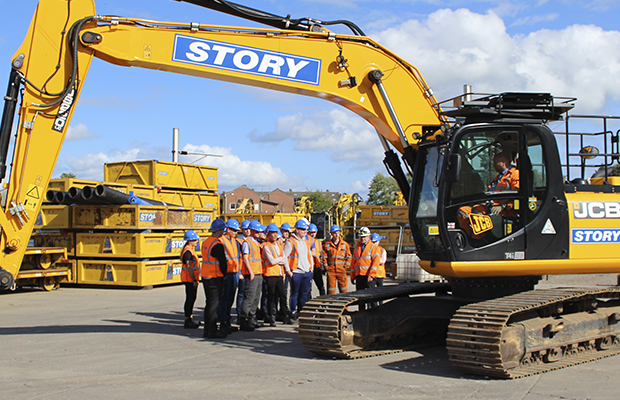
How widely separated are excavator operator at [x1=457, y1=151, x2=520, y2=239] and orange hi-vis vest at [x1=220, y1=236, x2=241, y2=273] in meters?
4.19

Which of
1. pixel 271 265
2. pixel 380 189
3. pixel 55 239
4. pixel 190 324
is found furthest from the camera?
pixel 380 189

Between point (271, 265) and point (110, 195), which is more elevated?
point (110, 195)

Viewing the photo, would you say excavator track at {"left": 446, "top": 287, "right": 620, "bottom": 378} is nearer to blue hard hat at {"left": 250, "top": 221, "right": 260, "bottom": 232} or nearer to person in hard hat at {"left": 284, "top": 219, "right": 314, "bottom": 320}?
person in hard hat at {"left": 284, "top": 219, "right": 314, "bottom": 320}

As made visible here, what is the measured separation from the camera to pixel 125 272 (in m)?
17.0

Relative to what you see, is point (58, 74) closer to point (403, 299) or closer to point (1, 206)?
point (1, 206)

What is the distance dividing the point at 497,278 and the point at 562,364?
1.30 m

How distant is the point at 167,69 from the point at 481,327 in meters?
5.16

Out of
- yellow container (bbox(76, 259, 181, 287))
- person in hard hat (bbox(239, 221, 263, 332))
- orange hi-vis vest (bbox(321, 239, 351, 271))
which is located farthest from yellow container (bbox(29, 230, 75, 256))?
person in hard hat (bbox(239, 221, 263, 332))

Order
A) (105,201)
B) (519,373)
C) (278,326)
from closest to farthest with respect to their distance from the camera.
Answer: (519,373)
(278,326)
(105,201)

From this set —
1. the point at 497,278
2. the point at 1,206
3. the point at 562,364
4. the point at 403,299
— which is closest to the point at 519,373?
the point at 562,364

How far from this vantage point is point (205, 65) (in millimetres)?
7770

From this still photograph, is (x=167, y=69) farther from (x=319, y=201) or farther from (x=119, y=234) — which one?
(x=319, y=201)

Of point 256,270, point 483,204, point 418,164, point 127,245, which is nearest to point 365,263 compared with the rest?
point 256,270

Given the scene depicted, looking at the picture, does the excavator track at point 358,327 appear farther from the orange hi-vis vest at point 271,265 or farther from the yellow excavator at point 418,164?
the orange hi-vis vest at point 271,265
